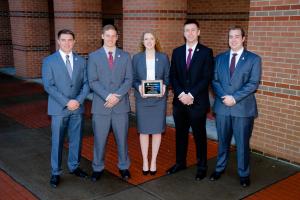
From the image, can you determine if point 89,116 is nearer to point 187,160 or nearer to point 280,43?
point 187,160

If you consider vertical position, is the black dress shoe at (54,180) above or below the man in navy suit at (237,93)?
below

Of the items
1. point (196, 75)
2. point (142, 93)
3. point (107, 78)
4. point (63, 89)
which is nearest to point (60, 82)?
point (63, 89)

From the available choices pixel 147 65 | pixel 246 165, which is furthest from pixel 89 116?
pixel 246 165

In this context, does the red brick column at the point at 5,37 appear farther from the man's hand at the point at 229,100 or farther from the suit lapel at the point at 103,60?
the man's hand at the point at 229,100

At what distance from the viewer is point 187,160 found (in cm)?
607

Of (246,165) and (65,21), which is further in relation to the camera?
(65,21)

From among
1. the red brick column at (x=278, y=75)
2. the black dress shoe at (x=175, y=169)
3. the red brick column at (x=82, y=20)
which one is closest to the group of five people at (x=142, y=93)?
the black dress shoe at (x=175, y=169)

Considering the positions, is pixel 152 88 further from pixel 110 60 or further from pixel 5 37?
pixel 5 37

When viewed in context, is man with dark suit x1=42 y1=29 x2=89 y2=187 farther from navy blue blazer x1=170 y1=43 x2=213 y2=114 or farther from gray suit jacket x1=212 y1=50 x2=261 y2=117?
gray suit jacket x1=212 y1=50 x2=261 y2=117

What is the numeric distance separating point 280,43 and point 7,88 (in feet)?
31.8

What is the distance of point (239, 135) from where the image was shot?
4969mm

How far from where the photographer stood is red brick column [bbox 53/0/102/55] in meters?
11.4

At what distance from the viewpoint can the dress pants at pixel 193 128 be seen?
5.09 m

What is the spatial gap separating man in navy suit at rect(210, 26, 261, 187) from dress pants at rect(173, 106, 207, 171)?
0.79 feet
